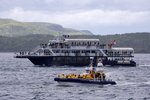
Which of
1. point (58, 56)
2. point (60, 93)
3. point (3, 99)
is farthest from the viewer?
point (58, 56)

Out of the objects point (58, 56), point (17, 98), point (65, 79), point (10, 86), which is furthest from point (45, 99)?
point (58, 56)

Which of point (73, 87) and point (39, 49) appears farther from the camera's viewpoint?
point (39, 49)

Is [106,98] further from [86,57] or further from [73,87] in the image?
[86,57]

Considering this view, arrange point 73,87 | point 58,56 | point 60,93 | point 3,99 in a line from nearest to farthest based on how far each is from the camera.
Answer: point 3,99
point 60,93
point 73,87
point 58,56

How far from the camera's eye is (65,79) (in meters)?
102

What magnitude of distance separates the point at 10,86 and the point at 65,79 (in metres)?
12.7

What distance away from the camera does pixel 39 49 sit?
192000 mm

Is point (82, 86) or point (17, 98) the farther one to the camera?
point (82, 86)

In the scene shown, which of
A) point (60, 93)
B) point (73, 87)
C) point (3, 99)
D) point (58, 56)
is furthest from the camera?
point (58, 56)

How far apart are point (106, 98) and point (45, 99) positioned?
9.93 metres

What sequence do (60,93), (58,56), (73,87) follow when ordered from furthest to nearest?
1. (58,56)
2. (73,87)
3. (60,93)

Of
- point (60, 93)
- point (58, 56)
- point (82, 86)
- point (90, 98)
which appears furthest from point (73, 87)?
point (58, 56)

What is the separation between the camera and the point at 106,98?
8675 centimetres

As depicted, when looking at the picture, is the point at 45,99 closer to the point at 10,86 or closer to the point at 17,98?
the point at 17,98
